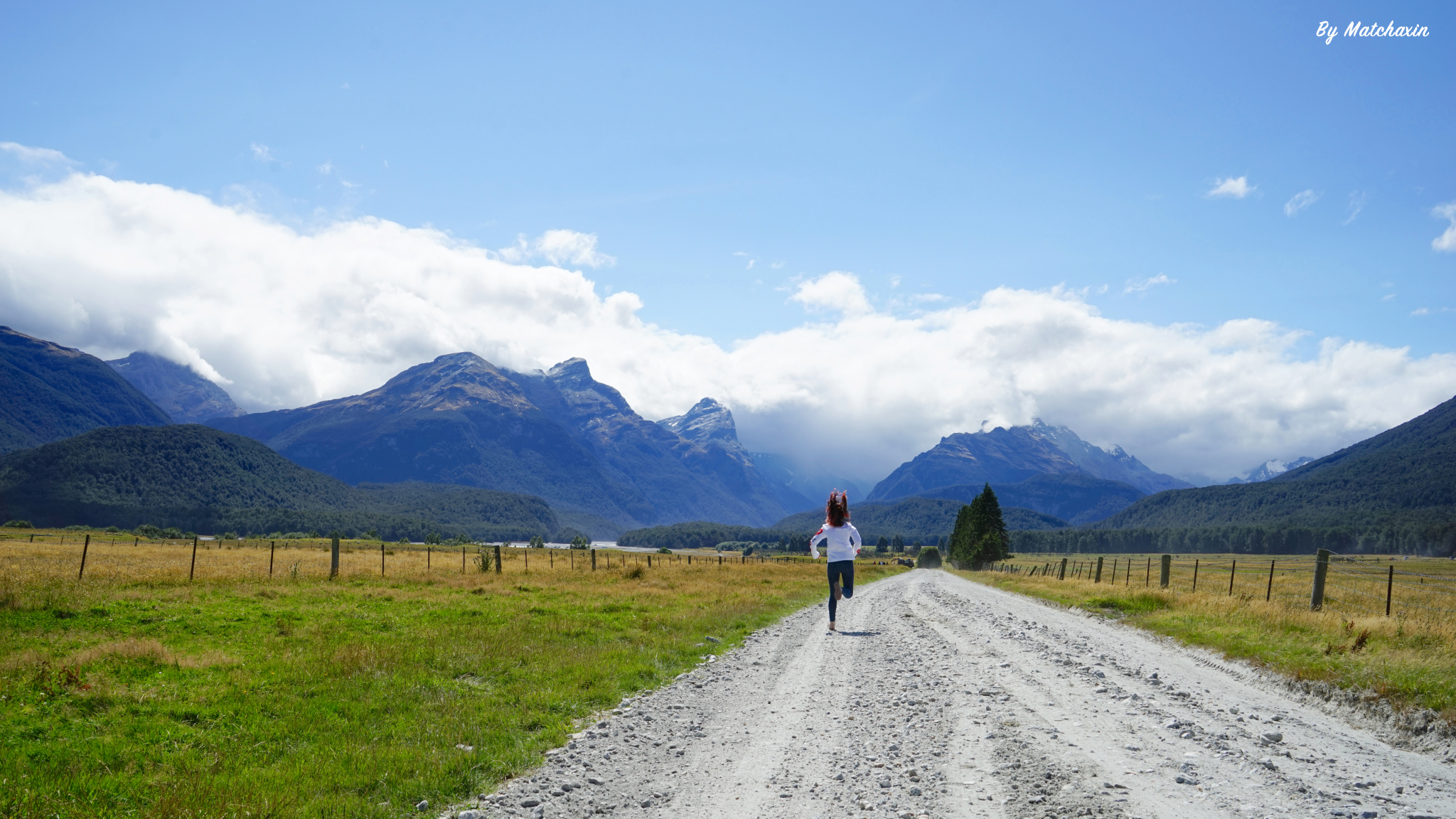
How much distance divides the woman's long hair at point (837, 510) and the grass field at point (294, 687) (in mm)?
3908

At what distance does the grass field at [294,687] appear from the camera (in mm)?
6945

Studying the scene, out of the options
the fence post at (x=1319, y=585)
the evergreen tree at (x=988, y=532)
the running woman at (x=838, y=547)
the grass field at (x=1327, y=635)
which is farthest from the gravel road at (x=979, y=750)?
the evergreen tree at (x=988, y=532)

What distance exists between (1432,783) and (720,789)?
21.9 ft

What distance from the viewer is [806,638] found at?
56.3 ft

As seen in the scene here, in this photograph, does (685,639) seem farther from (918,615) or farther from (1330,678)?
(1330,678)

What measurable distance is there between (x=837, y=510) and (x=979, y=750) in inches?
415

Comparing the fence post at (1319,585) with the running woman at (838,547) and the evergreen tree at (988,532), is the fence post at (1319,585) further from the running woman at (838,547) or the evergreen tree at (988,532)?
the evergreen tree at (988,532)

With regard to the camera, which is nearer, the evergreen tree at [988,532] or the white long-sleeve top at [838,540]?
the white long-sleeve top at [838,540]

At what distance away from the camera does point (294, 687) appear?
11.2 m

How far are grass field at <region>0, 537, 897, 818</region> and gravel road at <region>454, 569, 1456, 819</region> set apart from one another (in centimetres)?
132

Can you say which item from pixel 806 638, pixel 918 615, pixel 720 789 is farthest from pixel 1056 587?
pixel 720 789

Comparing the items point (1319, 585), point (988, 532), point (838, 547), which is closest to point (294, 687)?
point (838, 547)

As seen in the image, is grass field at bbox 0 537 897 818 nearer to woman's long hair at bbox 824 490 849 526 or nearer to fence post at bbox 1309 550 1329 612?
woman's long hair at bbox 824 490 849 526

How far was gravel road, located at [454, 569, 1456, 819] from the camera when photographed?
5969 mm
